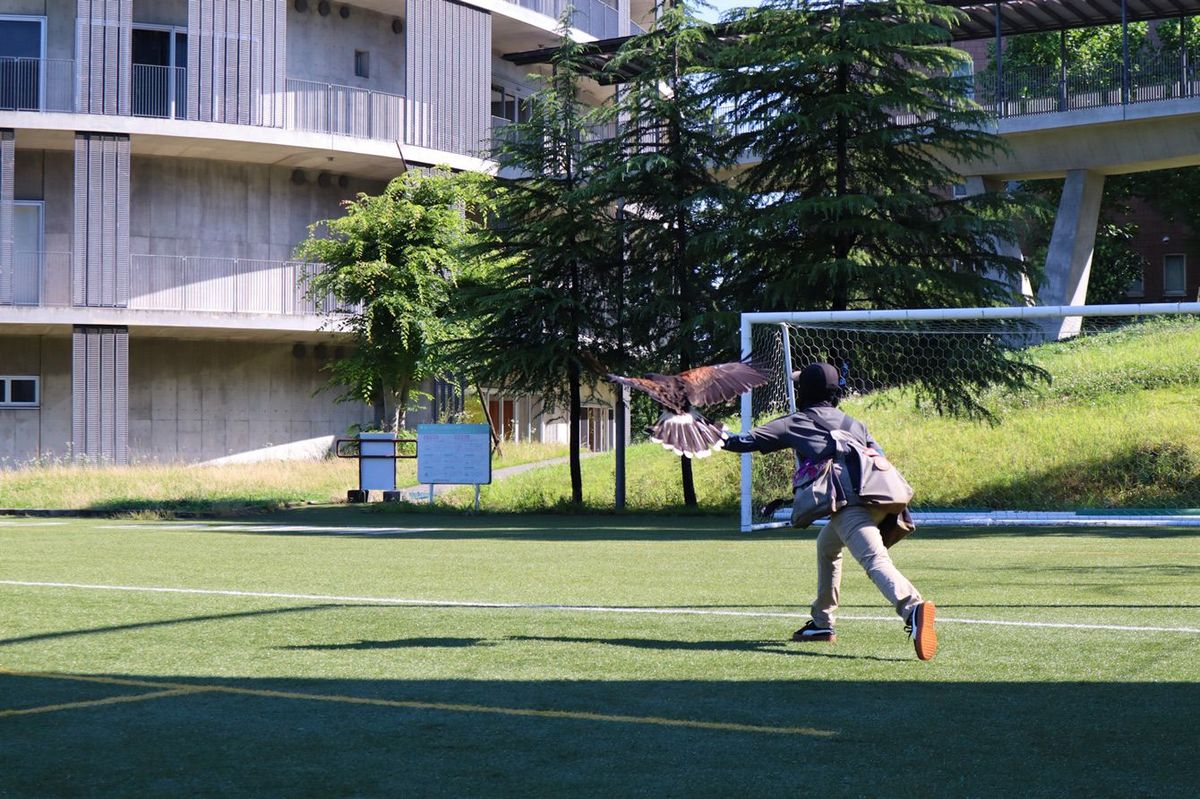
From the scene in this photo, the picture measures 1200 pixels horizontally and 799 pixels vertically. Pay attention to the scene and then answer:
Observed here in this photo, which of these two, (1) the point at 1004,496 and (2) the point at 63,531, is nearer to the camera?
(2) the point at 63,531

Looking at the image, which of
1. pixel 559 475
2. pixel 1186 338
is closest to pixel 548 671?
pixel 559 475

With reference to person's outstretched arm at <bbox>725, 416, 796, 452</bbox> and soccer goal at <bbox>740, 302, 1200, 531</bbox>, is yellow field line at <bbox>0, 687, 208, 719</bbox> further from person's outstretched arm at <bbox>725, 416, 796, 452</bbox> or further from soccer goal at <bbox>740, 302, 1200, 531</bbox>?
soccer goal at <bbox>740, 302, 1200, 531</bbox>

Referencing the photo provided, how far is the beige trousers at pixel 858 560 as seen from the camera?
775 centimetres

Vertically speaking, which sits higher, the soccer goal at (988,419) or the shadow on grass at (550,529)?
the soccer goal at (988,419)

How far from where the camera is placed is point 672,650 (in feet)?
26.5

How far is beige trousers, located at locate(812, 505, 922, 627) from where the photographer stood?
7.75 metres

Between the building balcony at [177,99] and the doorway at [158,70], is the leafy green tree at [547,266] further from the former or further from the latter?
the doorway at [158,70]

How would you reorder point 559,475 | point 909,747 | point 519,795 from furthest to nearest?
1. point 559,475
2. point 909,747
3. point 519,795

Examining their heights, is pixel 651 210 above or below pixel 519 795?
above

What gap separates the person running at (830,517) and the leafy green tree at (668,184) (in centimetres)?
1623

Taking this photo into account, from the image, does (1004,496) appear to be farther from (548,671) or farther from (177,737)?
(177,737)

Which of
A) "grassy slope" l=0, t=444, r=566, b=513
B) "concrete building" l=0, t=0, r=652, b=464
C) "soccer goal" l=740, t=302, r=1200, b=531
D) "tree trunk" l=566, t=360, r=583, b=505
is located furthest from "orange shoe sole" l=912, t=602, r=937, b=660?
"concrete building" l=0, t=0, r=652, b=464

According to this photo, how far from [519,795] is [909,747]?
160 centimetres

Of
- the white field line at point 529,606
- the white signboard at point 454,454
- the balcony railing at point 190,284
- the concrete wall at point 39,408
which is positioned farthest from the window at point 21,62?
the white field line at point 529,606
